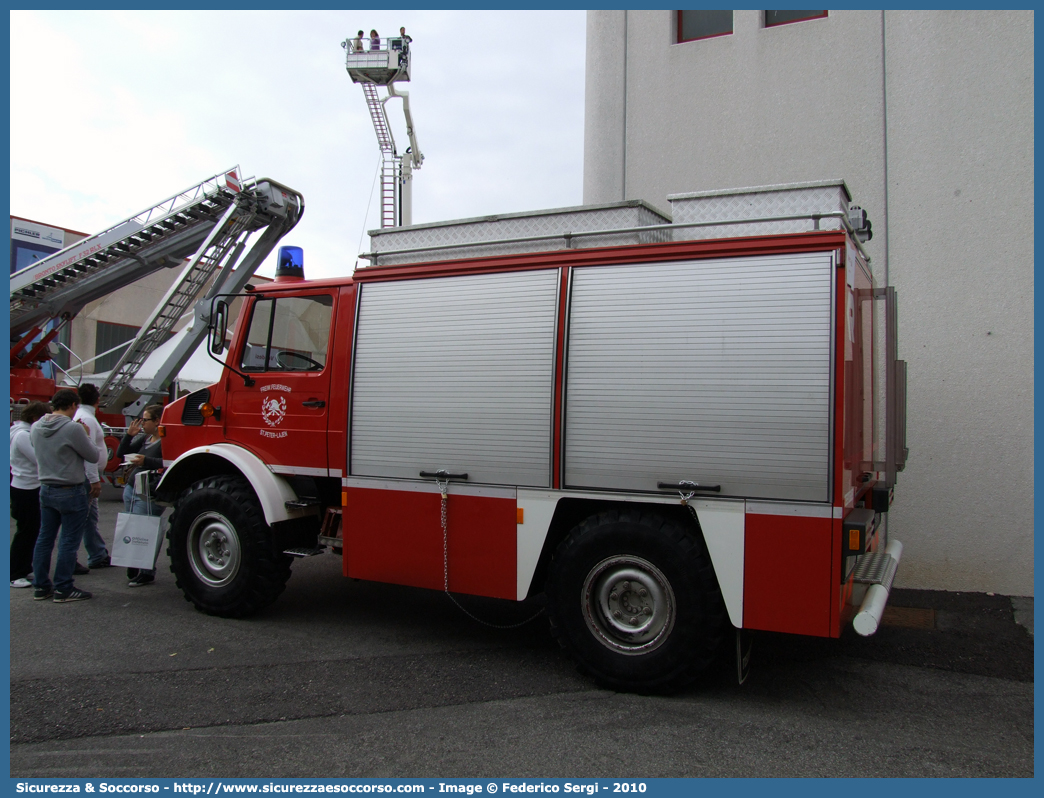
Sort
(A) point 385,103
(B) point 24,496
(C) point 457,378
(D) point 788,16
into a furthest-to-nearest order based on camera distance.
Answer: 1. (A) point 385,103
2. (D) point 788,16
3. (B) point 24,496
4. (C) point 457,378

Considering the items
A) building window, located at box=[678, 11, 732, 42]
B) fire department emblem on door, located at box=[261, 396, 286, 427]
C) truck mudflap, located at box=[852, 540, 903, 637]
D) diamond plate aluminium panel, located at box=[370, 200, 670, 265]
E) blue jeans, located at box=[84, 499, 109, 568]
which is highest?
building window, located at box=[678, 11, 732, 42]

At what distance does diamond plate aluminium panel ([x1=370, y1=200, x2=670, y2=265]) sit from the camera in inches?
191

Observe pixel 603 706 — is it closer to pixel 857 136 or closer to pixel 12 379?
pixel 857 136

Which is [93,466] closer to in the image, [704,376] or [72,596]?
[72,596]

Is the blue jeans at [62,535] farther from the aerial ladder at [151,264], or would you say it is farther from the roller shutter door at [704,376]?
the aerial ladder at [151,264]

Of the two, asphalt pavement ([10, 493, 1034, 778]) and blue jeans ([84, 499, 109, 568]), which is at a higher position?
blue jeans ([84, 499, 109, 568])

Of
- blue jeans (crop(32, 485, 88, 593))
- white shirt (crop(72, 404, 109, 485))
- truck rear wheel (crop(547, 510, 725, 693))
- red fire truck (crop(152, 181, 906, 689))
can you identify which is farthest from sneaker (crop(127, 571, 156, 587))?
truck rear wheel (crop(547, 510, 725, 693))

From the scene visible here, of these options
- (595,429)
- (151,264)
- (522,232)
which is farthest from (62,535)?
(151,264)

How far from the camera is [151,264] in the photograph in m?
13.2

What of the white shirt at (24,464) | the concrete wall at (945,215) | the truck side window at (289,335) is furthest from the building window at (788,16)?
the white shirt at (24,464)

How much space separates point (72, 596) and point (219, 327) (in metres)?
2.76

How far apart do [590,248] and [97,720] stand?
395 centimetres

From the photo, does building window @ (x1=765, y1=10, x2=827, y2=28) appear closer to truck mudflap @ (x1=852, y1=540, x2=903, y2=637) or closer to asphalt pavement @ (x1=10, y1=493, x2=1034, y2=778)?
truck mudflap @ (x1=852, y1=540, x2=903, y2=637)

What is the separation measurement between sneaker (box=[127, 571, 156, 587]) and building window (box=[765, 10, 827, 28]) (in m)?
8.59
